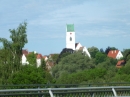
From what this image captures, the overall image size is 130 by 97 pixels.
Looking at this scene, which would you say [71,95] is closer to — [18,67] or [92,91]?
[92,91]

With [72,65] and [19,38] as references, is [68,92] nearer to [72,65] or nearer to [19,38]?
[19,38]

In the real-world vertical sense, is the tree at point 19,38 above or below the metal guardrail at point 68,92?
above

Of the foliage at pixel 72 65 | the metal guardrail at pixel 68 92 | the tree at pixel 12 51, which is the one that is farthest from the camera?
the foliage at pixel 72 65

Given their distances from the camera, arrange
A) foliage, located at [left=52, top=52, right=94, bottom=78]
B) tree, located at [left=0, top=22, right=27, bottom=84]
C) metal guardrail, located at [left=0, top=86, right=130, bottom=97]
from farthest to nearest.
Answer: foliage, located at [left=52, top=52, right=94, bottom=78] < tree, located at [left=0, top=22, right=27, bottom=84] < metal guardrail, located at [left=0, top=86, right=130, bottom=97]

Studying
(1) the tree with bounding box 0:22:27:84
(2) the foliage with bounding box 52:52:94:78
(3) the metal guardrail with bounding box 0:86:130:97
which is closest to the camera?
(3) the metal guardrail with bounding box 0:86:130:97

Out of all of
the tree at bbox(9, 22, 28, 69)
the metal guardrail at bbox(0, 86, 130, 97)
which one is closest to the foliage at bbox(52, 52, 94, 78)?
the tree at bbox(9, 22, 28, 69)

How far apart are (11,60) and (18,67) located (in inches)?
64.6

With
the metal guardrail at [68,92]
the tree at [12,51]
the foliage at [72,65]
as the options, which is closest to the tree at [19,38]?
the tree at [12,51]

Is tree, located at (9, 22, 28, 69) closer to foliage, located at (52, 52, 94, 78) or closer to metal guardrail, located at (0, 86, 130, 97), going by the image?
foliage, located at (52, 52, 94, 78)

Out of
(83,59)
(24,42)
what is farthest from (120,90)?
(83,59)

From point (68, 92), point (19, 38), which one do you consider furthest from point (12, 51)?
point (68, 92)

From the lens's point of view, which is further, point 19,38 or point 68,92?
point 19,38

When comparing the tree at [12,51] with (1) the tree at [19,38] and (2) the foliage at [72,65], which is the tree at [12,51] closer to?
(1) the tree at [19,38]

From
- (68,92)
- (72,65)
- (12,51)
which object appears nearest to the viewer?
(68,92)
